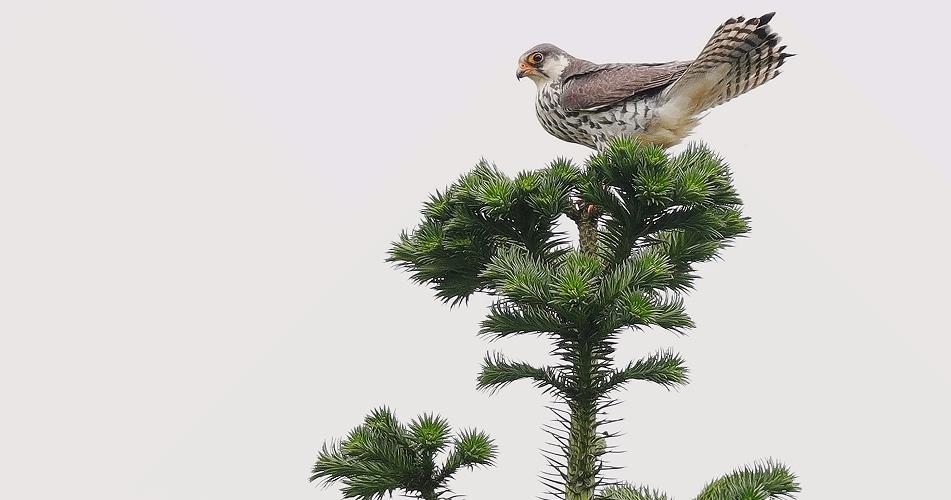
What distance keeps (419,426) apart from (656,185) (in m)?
0.94

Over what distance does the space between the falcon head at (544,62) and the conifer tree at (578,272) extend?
2.54 ft

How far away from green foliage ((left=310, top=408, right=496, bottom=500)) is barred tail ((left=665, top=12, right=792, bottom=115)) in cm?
125

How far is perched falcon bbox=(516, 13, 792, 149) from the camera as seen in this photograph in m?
3.07

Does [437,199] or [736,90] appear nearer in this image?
[437,199]

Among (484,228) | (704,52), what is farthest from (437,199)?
(704,52)

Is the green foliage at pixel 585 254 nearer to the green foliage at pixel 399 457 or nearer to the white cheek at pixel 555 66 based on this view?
the green foliage at pixel 399 457

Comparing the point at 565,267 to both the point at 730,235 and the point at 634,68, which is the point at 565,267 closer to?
the point at 730,235

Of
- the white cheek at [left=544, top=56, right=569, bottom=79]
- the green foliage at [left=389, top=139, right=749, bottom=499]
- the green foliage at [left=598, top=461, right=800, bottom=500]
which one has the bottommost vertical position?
the green foliage at [left=598, top=461, right=800, bottom=500]

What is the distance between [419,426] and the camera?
2.87 m

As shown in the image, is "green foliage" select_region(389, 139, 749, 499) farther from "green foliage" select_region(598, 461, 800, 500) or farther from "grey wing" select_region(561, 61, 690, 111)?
"grey wing" select_region(561, 61, 690, 111)

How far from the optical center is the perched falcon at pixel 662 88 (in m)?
3.07

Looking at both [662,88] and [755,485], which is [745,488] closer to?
[755,485]

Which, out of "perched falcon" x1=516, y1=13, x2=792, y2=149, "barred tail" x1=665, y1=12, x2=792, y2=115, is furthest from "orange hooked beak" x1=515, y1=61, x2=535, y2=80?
"barred tail" x1=665, y1=12, x2=792, y2=115

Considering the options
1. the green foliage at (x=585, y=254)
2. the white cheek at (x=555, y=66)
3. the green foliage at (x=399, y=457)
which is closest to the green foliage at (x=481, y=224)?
the green foliage at (x=585, y=254)
